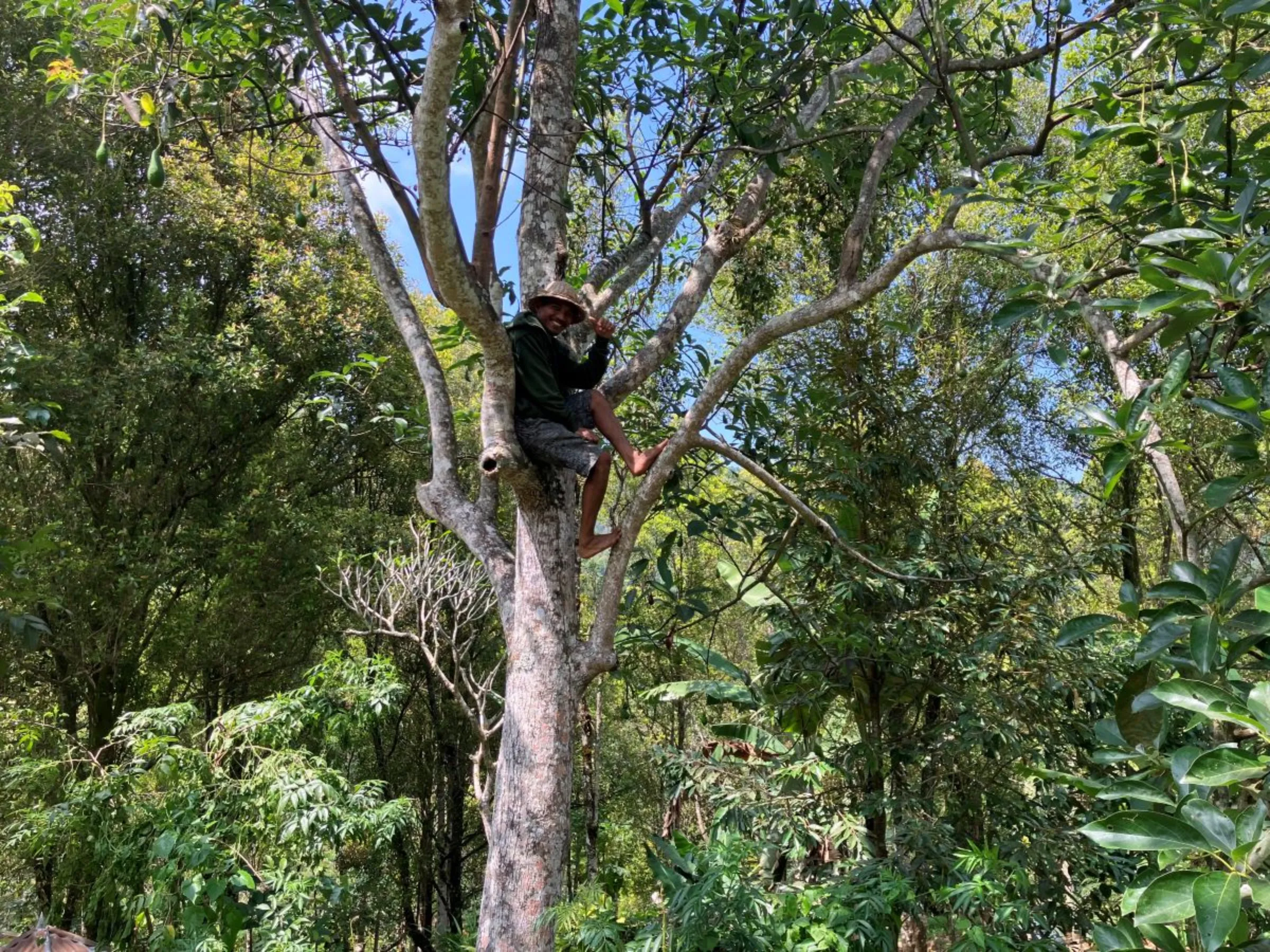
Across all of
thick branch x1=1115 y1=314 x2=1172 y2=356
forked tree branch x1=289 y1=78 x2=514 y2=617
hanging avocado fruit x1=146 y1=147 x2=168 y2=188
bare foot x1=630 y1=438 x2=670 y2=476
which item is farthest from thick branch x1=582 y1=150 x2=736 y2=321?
thick branch x1=1115 y1=314 x2=1172 y2=356

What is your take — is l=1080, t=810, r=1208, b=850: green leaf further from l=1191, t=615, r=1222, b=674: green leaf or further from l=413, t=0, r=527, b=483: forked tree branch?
Result: l=413, t=0, r=527, b=483: forked tree branch

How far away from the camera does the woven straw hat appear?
2846 mm

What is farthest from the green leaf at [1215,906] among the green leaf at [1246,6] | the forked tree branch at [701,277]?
the forked tree branch at [701,277]

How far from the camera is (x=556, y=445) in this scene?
8.92 ft

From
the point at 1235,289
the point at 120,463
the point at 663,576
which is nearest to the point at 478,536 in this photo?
the point at 663,576

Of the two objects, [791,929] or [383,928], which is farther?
[383,928]

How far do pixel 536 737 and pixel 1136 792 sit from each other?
5.47ft

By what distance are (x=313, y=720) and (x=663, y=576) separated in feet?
8.90

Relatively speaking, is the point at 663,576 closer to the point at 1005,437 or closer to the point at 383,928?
the point at 1005,437

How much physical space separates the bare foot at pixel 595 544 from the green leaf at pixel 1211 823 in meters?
2.08

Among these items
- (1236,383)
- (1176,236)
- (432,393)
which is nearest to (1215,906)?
(1236,383)

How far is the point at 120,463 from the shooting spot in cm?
814

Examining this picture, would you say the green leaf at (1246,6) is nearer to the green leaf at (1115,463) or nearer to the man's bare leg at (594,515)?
the green leaf at (1115,463)

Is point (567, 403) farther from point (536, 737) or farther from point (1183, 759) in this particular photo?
point (1183, 759)
